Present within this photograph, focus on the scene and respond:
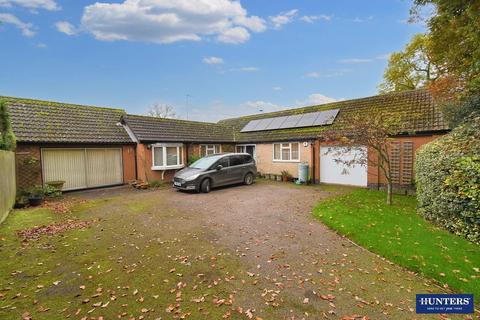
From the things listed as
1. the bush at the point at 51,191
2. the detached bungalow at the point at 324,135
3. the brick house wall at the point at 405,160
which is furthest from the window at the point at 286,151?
the bush at the point at 51,191

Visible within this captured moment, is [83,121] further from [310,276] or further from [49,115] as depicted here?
[310,276]

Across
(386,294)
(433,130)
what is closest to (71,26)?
(386,294)

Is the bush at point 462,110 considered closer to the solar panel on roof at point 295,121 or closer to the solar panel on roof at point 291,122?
the solar panel on roof at point 295,121

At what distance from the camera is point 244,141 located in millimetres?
17812

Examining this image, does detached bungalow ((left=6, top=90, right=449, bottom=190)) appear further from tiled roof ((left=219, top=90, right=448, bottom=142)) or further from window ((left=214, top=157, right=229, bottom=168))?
window ((left=214, top=157, right=229, bottom=168))

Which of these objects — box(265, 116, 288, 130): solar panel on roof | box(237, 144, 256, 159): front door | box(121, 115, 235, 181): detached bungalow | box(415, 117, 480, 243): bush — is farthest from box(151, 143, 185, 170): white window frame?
box(415, 117, 480, 243): bush

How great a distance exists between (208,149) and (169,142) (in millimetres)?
3313

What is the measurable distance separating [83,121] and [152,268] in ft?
41.2

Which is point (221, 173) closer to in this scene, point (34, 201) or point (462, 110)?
point (34, 201)

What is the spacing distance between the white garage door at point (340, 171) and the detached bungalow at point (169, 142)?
2.2 inches

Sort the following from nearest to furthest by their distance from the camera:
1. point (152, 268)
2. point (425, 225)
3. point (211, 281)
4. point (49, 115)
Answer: point (211, 281) → point (152, 268) → point (425, 225) → point (49, 115)

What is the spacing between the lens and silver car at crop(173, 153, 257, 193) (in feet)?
36.3

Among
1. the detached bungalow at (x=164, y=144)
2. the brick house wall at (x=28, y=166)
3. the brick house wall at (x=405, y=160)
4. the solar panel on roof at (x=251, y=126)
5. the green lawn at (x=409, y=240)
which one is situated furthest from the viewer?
the solar panel on roof at (x=251, y=126)

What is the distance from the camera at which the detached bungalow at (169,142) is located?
10758mm
